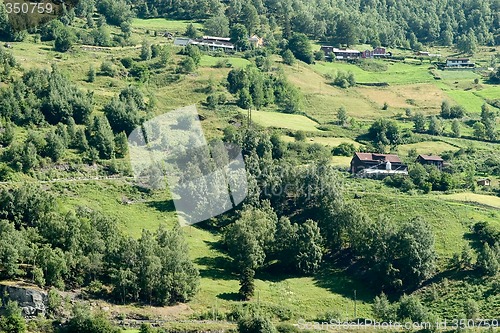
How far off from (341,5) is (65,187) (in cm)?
9033

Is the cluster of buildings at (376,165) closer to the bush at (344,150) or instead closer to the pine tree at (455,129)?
the bush at (344,150)

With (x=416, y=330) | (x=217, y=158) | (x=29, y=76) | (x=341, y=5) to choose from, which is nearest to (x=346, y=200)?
(x=217, y=158)

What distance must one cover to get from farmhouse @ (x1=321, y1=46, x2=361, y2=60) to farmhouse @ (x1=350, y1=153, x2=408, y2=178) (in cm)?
4014

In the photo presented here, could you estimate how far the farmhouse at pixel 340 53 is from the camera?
128875 millimetres

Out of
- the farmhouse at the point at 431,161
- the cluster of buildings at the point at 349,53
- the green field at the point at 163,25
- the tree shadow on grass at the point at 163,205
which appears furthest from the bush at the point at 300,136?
the green field at the point at 163,25

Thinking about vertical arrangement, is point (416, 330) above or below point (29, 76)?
below

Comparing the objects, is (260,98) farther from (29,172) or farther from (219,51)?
(29,172)

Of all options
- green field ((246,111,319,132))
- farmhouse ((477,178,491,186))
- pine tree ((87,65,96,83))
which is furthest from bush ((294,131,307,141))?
pine tree ((87,65,96,83))

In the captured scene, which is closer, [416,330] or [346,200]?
[416,330]

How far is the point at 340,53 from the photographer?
130 m

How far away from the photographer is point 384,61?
428 ft

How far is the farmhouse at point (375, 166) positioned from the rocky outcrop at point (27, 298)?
34.9 m

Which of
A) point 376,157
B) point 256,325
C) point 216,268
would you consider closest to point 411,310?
point 256,325

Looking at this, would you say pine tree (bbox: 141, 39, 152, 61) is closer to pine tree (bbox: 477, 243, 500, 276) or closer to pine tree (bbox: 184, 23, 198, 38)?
pine tree (bbox: 184, 23, 198, 38)
